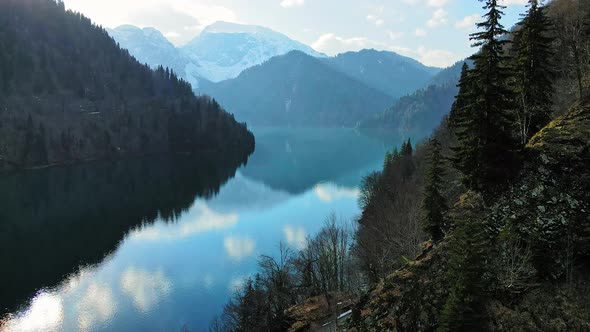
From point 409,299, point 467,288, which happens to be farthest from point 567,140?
point 409,299

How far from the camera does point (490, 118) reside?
960 inches

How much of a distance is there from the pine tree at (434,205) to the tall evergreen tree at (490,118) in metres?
8.26

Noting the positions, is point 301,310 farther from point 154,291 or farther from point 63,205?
point 63,205

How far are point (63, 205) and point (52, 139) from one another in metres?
81.3

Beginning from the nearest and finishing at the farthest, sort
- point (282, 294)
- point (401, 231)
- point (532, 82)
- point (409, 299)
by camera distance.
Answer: point (409, 299), point (532, 82), point (282, 294), point (401, 231)

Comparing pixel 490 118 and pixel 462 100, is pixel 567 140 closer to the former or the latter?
pixel 490 118

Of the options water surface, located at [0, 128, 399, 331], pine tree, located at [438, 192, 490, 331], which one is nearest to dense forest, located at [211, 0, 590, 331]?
pine tree, located at [438, 192, 490, 331]

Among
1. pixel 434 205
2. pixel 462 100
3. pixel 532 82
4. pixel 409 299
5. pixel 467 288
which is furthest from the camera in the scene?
pixel 434 205

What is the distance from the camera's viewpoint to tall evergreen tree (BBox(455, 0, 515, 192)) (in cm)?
2411

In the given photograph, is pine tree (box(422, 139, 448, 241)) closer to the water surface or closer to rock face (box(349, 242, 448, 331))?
rock face (box(349, 242, 448, 331))

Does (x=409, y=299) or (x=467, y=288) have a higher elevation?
(x=467, y=288)

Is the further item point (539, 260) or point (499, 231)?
point (499, 231)

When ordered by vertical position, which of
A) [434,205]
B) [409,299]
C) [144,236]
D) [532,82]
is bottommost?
[144,236]

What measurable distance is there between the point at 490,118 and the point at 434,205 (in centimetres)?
1121
